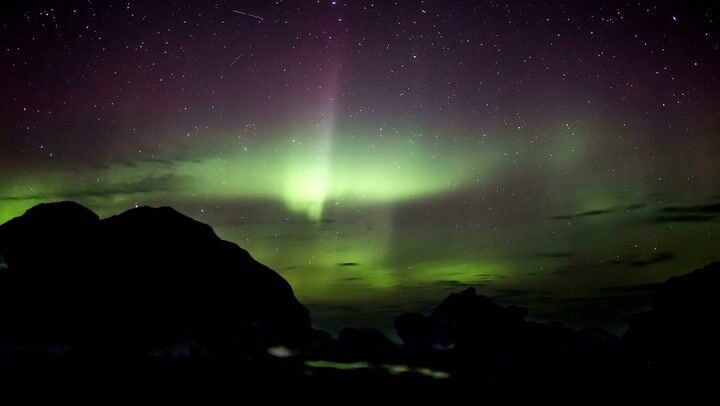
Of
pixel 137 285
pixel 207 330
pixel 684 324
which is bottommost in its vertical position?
pixel 684 324

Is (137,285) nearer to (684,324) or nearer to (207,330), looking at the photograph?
(207,330)

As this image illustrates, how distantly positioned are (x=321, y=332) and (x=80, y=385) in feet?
152

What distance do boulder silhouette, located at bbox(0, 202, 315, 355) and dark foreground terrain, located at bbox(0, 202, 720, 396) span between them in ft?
0.46

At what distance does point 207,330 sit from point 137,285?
835 cm

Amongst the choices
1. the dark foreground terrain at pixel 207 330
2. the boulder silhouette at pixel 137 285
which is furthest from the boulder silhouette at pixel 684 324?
the boulder silhouette at pixel 137 285

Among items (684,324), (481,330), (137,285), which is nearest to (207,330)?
(137,285)

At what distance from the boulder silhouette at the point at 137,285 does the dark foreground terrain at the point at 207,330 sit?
14 cm

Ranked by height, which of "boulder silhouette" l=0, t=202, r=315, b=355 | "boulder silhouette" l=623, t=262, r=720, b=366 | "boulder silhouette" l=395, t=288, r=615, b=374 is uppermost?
"boulder silhouette" l=0, t=202, r=315, b=355

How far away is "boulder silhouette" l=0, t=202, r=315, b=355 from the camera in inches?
1325

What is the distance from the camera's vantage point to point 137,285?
140 feet

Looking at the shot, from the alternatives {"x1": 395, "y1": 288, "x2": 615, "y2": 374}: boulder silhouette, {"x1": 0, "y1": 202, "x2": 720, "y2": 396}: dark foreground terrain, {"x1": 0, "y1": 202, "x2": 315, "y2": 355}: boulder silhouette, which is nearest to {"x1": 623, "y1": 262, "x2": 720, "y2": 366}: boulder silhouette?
{"x1": 0, "y1": 202, "x2": 720, "y2": 396}: dark foreground terrain

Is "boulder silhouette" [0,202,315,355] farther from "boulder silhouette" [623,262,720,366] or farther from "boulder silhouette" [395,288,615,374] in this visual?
"boulder silhouette" [623,262,720,366]

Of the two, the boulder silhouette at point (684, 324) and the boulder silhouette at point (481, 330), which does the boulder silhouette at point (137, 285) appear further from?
the boulder silhouette at point (684, 324)

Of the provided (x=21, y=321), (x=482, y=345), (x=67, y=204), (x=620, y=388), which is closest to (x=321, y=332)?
(x=482, y=345)
